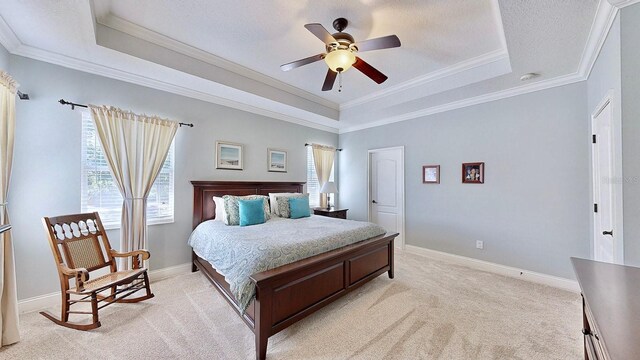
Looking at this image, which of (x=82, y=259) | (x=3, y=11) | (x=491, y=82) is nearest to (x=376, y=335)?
(x=82, y=259)

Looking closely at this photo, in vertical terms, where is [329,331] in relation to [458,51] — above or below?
below

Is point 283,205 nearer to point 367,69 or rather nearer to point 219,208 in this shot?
point 219,208

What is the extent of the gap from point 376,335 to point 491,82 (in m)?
3.36

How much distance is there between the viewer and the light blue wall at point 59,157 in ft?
7.92

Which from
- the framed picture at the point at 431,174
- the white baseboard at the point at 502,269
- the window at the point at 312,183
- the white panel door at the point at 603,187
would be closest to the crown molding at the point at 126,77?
the window at the point at 312,183

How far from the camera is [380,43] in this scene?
2.00m

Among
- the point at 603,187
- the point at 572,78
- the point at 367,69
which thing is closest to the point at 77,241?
the point at 367,69

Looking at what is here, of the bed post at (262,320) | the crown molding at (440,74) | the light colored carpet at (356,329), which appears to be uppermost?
the crown molding at (440,74)

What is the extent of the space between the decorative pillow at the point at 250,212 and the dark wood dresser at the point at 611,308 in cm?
299

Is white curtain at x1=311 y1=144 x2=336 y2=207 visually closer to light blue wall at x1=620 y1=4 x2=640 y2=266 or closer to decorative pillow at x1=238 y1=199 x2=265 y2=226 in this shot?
decorative pillow at x1=238 y1=199 x2=265 y2=226

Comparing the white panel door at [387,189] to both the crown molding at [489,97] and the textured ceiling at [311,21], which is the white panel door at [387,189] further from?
the textured ceiling at [311,21]

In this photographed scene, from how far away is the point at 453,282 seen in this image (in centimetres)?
313

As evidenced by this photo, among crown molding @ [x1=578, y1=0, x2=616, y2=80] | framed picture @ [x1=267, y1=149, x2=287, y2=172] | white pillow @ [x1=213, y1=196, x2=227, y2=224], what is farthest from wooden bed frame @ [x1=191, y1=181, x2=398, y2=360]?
crown molding @ [x1=578, y1=0, x2=616, y2=80]

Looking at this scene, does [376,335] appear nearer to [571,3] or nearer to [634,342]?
[634,342]
